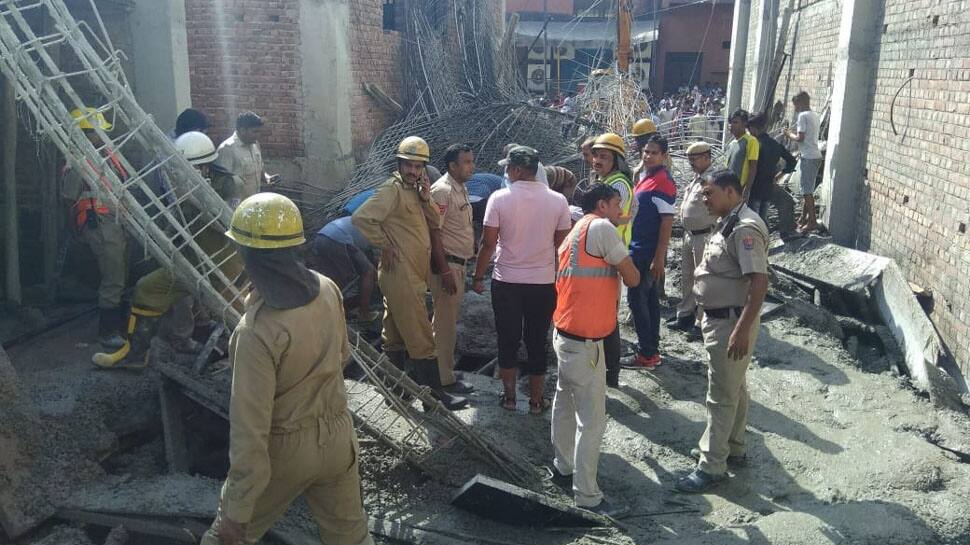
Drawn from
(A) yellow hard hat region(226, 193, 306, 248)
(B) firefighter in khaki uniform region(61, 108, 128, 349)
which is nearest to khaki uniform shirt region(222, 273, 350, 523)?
(A) yellow hard hat region(226, 193, 306, 248)

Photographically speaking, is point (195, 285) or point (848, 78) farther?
point (848, 78)

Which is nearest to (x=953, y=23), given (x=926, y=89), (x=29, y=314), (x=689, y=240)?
(x=926, y=89)

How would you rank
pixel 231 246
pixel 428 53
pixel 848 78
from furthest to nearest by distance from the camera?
pixel 428 53 < pixel 848 78 < pixel 231 246

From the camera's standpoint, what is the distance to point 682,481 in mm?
4285

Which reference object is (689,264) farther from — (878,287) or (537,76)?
(537,76)

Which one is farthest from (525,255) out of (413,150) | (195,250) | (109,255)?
(109,255)

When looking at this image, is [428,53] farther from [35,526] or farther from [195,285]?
[35,526]

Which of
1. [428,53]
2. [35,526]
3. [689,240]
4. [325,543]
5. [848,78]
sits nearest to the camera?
[325,543]

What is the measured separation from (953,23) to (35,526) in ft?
23.2

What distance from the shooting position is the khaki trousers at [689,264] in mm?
6242

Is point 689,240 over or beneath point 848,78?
beneath

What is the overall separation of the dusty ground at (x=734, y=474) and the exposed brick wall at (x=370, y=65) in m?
4.92

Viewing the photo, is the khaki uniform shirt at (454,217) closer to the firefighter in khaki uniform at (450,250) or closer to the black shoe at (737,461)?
the firefighter in khaki uniform at (450,250)

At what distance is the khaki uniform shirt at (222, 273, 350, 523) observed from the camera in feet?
8.30
